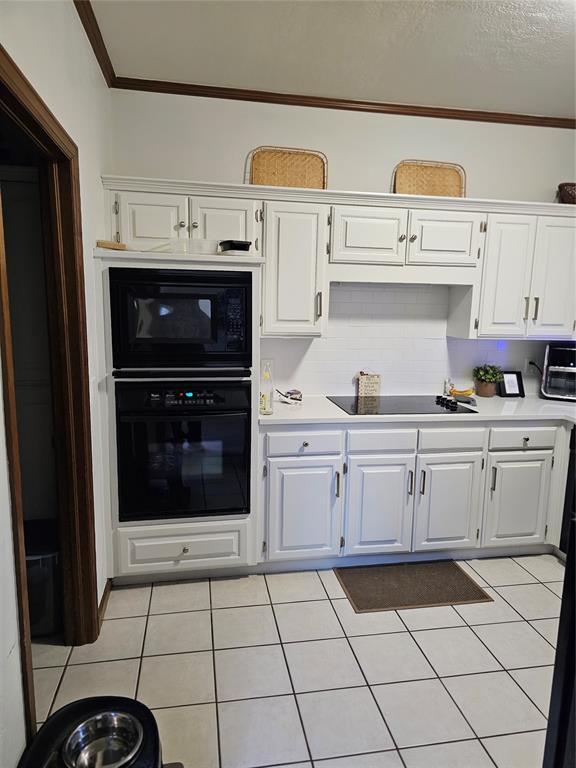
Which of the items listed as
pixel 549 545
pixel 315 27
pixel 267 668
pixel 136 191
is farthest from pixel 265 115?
pixel 549 545

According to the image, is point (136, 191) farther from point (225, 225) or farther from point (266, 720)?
point (266, 720)

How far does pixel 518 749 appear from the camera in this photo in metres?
1.72

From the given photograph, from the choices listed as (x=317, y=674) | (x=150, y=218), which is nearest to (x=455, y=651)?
(x=317, y=674)

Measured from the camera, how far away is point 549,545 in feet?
10.3

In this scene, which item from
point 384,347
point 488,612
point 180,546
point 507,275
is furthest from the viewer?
point 384,347

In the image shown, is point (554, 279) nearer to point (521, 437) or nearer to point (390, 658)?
point (521, 437)

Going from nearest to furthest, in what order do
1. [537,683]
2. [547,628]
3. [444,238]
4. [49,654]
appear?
1. [537,683]
2. [49,654]
3. [547,628]
4. [444,238]

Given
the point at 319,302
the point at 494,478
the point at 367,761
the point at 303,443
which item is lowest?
the point at 367,761

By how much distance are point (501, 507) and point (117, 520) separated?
7.27 ft

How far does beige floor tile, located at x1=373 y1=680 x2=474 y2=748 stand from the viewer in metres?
1.76

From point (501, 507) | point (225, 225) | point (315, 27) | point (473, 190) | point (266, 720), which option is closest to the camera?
point (266, 720)

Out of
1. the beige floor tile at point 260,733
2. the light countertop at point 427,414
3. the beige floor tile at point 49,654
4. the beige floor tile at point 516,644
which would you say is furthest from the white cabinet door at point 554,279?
the beige floor tile at point 49,654

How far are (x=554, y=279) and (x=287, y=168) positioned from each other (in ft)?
6.00

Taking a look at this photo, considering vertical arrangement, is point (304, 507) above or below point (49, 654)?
above
